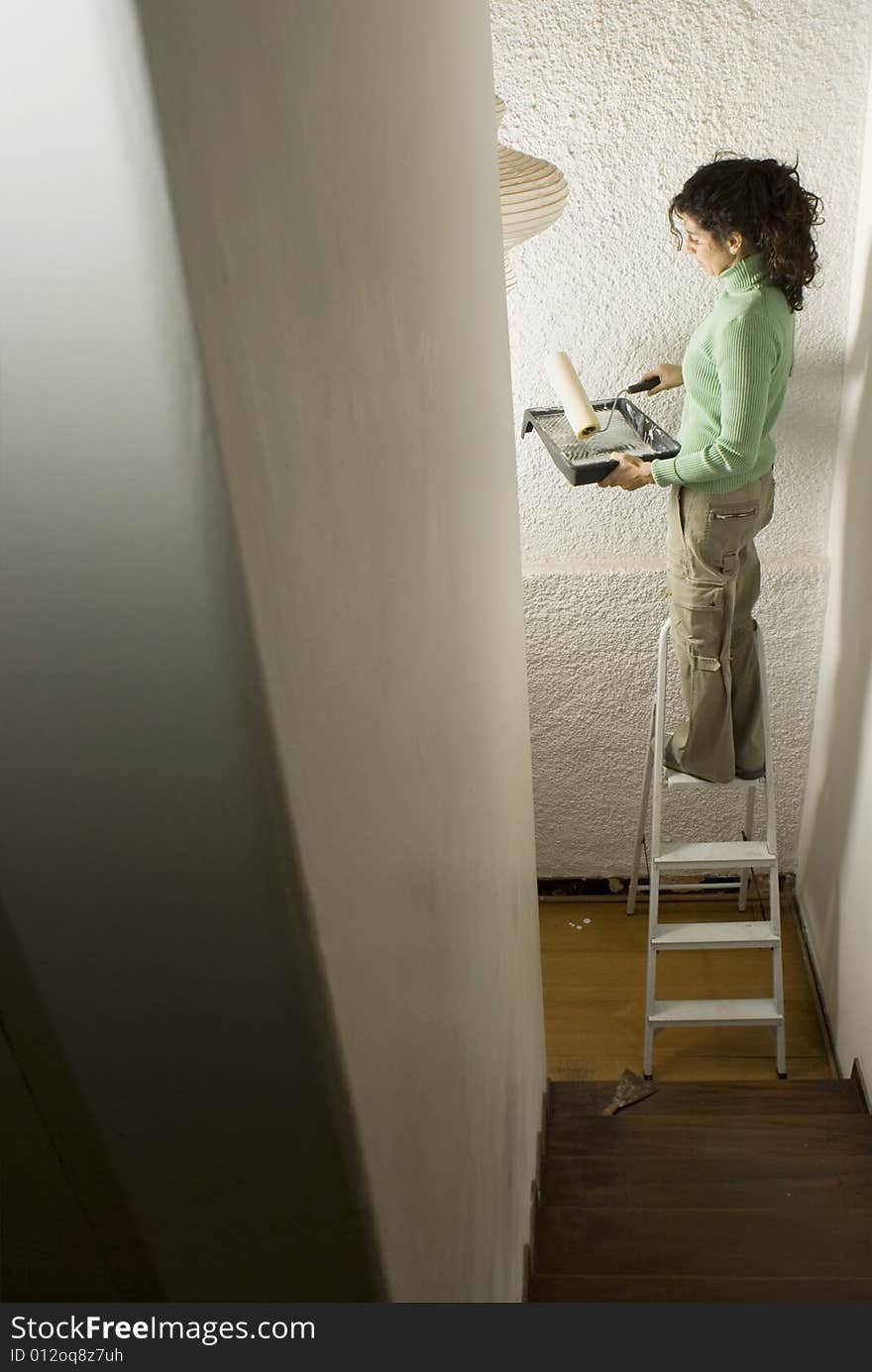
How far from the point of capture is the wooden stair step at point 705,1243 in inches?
84.8

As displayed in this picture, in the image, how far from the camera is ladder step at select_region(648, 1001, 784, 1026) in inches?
118

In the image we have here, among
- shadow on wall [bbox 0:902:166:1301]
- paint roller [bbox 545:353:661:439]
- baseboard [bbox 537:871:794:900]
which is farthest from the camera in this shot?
baseboard [bbox 537:871:794:900]

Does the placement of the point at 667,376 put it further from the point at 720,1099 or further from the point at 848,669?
the point at 720,1099

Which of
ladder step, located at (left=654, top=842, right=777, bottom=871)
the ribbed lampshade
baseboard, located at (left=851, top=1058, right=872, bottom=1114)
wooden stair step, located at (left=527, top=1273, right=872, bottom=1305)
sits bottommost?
baseboard, located at (left=851, top=1058, right=872, bottom=1114)

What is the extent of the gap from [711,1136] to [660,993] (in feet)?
2.57

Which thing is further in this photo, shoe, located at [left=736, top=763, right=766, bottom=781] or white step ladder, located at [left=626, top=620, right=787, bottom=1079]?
shoe, located at [left=736, top=763, right=766, bottom=781]

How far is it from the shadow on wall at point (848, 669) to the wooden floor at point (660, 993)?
15 cm

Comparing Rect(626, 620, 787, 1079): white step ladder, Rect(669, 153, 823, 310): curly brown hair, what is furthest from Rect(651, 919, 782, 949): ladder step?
Rect(669, 153, 823, 310): curly brown hair

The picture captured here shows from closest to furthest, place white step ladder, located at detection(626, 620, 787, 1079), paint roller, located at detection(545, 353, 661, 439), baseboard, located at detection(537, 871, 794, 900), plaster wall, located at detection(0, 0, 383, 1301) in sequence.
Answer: plaster wall, located at detection(0, 0, 383, 1301) < paint roller, located at detection(545, 353, 661, 439) < white step ladder, located at detection(626, 620, 787, 1079) < baseboard, located at detection(537, 871, 794, 900)

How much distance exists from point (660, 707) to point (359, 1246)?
7.81 feet

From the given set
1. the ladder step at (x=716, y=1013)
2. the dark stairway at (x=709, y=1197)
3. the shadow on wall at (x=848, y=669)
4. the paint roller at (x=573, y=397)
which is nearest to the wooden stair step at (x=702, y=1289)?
the dark stairway at (x=709, y=1197)

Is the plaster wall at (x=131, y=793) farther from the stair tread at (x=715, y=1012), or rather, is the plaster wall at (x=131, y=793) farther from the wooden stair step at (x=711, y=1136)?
the stair tread at (x=715, y=1012)

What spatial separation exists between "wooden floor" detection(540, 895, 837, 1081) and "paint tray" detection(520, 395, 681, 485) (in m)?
1.60

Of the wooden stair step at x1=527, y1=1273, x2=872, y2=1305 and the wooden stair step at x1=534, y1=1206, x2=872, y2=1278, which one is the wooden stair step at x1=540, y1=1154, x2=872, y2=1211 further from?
the wooden stair step at x1=527, y1=1273, x2=872, y2=1305
